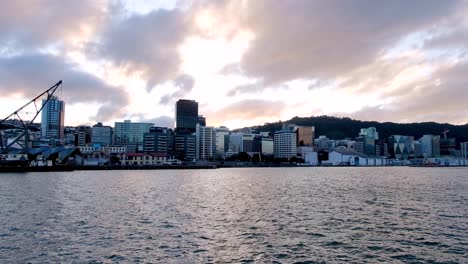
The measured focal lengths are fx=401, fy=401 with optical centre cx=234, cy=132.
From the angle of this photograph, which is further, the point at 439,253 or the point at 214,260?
the point at 439,253

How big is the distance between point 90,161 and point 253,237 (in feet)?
568

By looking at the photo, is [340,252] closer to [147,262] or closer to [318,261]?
[318,261]

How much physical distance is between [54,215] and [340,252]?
23134mm

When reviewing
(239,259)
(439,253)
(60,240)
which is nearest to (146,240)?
(60,240)

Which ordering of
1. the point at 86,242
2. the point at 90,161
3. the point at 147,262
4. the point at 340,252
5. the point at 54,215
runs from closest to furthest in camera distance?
the point at 147,262
the point at 340,252
the point at 86,242
the point at 54,215
the point at 90,161

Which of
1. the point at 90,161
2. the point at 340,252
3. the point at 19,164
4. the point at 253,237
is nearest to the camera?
the point at 340,252

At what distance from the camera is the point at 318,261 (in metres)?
19.1

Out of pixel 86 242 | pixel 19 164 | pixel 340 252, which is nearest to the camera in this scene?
pixel 340 252

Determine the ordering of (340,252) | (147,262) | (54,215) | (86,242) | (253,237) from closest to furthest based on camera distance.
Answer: (147,262) < (340,252) < (86,242) < (253,237) < (54,215)

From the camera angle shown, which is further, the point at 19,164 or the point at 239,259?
the point at 19,164

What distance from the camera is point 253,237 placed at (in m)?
24.3

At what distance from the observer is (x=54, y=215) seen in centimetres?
3234

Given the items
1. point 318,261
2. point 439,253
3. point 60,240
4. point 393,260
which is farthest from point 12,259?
point 439,253

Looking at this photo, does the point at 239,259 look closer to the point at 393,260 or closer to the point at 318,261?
the point at 318,261
